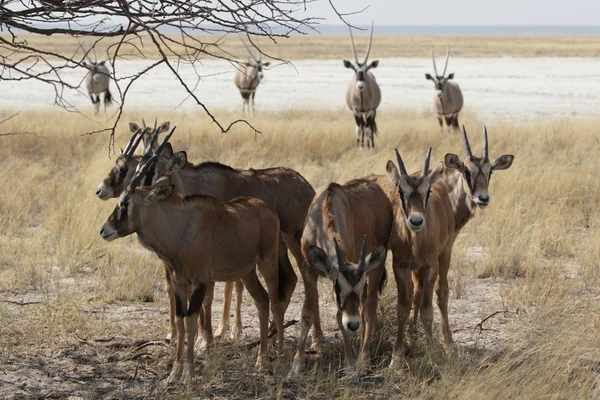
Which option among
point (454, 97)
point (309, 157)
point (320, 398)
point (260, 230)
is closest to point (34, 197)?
point (309, 157)

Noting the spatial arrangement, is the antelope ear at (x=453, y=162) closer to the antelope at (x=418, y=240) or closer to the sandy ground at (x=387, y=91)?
the antelope at (x=418, y=240)

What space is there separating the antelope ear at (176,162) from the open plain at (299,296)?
51.7 inches

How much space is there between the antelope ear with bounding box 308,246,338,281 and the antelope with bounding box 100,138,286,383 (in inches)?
31.3

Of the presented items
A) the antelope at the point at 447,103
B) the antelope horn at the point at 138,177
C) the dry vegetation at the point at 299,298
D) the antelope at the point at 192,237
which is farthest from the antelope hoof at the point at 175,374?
the antelope at the point at 447,103

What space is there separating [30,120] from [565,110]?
14.9 meters

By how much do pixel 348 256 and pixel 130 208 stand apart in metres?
1.52

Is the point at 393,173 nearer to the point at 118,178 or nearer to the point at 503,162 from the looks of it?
the point at 503,162

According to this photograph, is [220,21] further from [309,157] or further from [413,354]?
[309,157]

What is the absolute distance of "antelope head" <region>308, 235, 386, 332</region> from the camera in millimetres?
5559

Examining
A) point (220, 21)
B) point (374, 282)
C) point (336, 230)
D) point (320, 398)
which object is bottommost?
point (320, 398)

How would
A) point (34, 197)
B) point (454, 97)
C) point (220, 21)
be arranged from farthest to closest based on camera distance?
point (454, 97), point (34, 197), point (220, 21)

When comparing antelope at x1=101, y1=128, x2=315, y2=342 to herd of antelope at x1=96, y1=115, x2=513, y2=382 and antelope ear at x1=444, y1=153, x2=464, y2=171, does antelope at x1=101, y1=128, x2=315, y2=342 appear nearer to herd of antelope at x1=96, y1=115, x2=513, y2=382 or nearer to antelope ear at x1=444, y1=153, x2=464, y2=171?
herd of antelope at x1=96, y1=115, x2=513, y2=382

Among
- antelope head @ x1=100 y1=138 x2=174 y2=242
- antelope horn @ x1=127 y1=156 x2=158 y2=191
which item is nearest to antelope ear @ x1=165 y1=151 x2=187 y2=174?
antelope horn @ x1=127 y1=156 x2=158 y2=191

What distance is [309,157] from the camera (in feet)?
51.8
